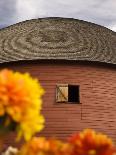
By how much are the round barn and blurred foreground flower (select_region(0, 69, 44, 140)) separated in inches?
744

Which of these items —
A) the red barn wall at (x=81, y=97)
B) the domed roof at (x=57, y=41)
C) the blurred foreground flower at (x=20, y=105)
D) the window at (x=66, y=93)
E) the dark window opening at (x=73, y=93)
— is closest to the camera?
the blurred foreground flower at (x=20, y=105)

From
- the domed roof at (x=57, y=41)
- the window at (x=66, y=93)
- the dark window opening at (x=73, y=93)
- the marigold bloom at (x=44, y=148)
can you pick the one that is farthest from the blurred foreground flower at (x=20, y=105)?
the domed roof at (x=57, y=41)

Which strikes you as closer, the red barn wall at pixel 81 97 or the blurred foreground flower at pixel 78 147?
the blurred foreground flower at pixel 78 147

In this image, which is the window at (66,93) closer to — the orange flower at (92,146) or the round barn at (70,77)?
the round barn at (70,77)

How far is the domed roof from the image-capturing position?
2346cm

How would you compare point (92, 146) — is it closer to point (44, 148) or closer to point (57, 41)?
point (44, 148)

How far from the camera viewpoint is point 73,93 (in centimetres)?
2239

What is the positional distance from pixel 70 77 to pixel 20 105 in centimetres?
2044

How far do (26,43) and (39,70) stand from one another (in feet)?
12.3

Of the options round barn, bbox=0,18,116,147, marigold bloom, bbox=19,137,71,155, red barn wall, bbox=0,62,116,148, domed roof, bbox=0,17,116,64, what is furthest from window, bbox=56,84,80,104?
marigold bloom, bbox=19,137,71,155

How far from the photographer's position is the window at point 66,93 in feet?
70.1

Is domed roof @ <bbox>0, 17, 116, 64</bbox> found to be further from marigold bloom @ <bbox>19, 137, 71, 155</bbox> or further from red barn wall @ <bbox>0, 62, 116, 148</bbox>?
marigold bloom @ <bbox>19, 137, 71, 155</bbox>

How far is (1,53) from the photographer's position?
24.5 metres

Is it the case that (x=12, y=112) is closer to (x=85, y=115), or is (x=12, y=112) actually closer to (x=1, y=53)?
(x=85, y=115)
